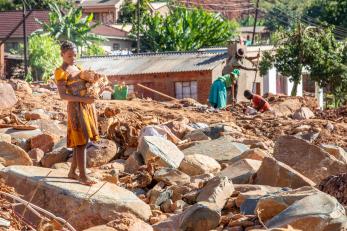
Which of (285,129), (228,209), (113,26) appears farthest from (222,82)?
(113,26)

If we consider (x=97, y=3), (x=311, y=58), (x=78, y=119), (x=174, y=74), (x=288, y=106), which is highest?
(x=97, y=3)

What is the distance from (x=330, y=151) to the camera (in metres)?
10.2

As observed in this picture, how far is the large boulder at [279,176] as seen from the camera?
8312 mm

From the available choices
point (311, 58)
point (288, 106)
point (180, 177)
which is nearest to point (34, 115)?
point (180, 177)

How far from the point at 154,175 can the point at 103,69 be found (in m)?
20.1

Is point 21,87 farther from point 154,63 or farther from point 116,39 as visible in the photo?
point 116,39

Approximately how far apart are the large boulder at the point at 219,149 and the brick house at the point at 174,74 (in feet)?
56.5

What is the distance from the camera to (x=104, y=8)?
205 ft

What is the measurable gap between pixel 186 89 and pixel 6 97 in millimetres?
14479

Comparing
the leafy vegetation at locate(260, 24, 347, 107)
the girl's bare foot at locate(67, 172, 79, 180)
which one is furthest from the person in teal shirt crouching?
the girl's bare foot at locate(67, 172, 79, 180)

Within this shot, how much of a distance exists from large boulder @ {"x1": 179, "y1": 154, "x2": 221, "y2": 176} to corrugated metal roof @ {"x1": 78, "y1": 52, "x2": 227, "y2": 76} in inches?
734

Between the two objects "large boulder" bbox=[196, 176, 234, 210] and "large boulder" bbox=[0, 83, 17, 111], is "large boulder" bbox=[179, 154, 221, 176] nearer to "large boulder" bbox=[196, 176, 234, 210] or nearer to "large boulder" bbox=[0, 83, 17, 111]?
"large boulder" bbox=[196, 176, 234, 210]

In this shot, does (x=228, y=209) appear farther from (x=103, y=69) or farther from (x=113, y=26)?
(x=113, y=26)

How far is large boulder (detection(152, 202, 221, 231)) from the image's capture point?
23.3 ft
